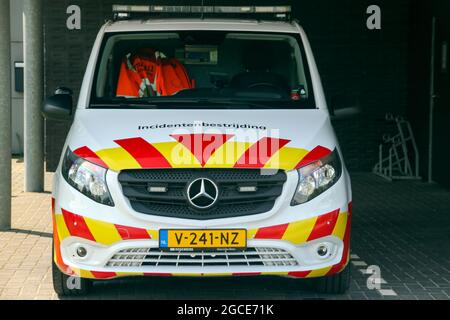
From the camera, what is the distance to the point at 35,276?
25.8 feet

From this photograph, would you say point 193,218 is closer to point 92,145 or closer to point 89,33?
point 92,145

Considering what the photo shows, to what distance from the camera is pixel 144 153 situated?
6.56m

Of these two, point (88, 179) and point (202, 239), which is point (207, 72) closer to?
point (88, 179)

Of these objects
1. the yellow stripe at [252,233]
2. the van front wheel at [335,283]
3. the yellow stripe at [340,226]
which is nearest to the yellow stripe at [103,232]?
the yellow stripe at [252,233]

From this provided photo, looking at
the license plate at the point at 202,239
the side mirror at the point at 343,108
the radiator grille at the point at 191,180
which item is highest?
the side mirror at the point at 343,108

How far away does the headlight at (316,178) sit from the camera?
6539 mm

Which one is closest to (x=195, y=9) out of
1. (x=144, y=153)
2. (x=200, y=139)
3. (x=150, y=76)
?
(x=150, y=76)

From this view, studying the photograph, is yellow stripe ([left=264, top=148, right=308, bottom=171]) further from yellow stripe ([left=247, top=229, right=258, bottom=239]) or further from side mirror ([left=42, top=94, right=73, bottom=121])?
side mirror ([left=42, top=94, right=73, bottom=121])

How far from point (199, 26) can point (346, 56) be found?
786 centimetres

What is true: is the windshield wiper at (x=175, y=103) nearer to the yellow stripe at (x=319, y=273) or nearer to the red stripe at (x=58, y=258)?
the red stripe at (x=58, y=258)

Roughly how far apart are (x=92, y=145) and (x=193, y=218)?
84 cm

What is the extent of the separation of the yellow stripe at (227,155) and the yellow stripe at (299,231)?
0.55m

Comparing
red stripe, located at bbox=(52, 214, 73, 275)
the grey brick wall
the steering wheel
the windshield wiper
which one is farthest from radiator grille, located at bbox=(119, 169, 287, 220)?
the grey brick wall

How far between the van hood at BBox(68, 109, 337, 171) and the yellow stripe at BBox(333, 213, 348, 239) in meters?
0.42
